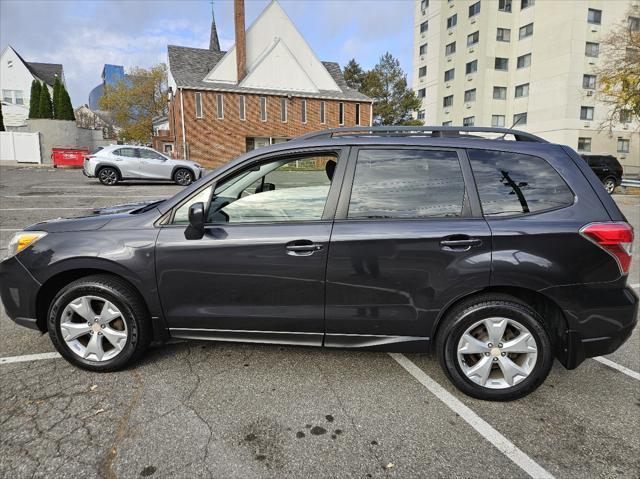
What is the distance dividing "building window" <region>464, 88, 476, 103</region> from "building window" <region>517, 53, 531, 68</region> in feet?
14.6

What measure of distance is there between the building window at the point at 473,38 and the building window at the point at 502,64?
2.91 meters

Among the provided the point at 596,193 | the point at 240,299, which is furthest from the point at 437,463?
the point at 596,193

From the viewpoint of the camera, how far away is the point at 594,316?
2664 millimetres

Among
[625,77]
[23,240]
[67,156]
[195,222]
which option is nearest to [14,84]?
[67,156]

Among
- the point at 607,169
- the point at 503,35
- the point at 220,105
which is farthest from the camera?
the point at 503,35

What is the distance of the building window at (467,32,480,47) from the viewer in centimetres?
4000

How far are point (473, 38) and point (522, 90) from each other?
24.0ft

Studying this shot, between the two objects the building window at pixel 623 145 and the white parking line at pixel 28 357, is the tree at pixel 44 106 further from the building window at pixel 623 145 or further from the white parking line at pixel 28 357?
the building window at pixel 623 145

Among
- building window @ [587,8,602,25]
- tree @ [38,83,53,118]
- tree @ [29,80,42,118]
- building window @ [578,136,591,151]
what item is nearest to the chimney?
tree @ [38,83,53,118]

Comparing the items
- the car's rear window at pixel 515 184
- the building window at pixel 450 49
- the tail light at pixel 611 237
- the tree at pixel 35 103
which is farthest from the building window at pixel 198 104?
the tail light at pixel 611 237

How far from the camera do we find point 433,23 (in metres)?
46.8

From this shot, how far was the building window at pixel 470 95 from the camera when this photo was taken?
41.1m

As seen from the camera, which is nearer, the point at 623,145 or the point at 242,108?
the point at 242,108

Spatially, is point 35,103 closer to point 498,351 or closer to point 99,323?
point 99,323
